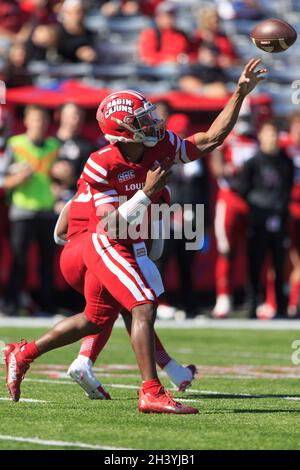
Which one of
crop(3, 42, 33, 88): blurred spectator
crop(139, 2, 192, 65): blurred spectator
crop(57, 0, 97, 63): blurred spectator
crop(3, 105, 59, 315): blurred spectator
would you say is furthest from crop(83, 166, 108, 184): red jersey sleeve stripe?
crop(139, 2, 192, 65): blurred spectator

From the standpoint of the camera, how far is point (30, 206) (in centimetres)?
1262

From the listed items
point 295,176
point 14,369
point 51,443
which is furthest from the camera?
point 295,176

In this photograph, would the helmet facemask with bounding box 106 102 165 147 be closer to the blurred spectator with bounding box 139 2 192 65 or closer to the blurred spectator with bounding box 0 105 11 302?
the blurred spectator with bounding box 0 105 11 302

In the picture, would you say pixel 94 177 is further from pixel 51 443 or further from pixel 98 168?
pixel 51 443

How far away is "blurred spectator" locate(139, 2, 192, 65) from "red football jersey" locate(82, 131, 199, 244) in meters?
9.16

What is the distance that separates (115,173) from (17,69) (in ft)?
25.4

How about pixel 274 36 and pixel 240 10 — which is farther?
pixel 240 10

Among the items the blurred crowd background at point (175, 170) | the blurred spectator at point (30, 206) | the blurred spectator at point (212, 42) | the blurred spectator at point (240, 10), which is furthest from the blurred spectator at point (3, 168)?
the blurred spectator at point (240, 10)

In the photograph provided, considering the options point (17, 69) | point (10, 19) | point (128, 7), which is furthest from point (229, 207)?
point (128, 7)

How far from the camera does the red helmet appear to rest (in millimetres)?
6449

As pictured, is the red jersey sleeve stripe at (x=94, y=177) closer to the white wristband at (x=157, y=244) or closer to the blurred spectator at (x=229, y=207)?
the white wristband at (x=157, y=244)

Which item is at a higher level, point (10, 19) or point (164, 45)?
point (10, 19)

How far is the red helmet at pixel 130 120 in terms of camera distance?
6.45 meters

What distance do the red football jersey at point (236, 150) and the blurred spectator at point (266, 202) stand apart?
23cm
